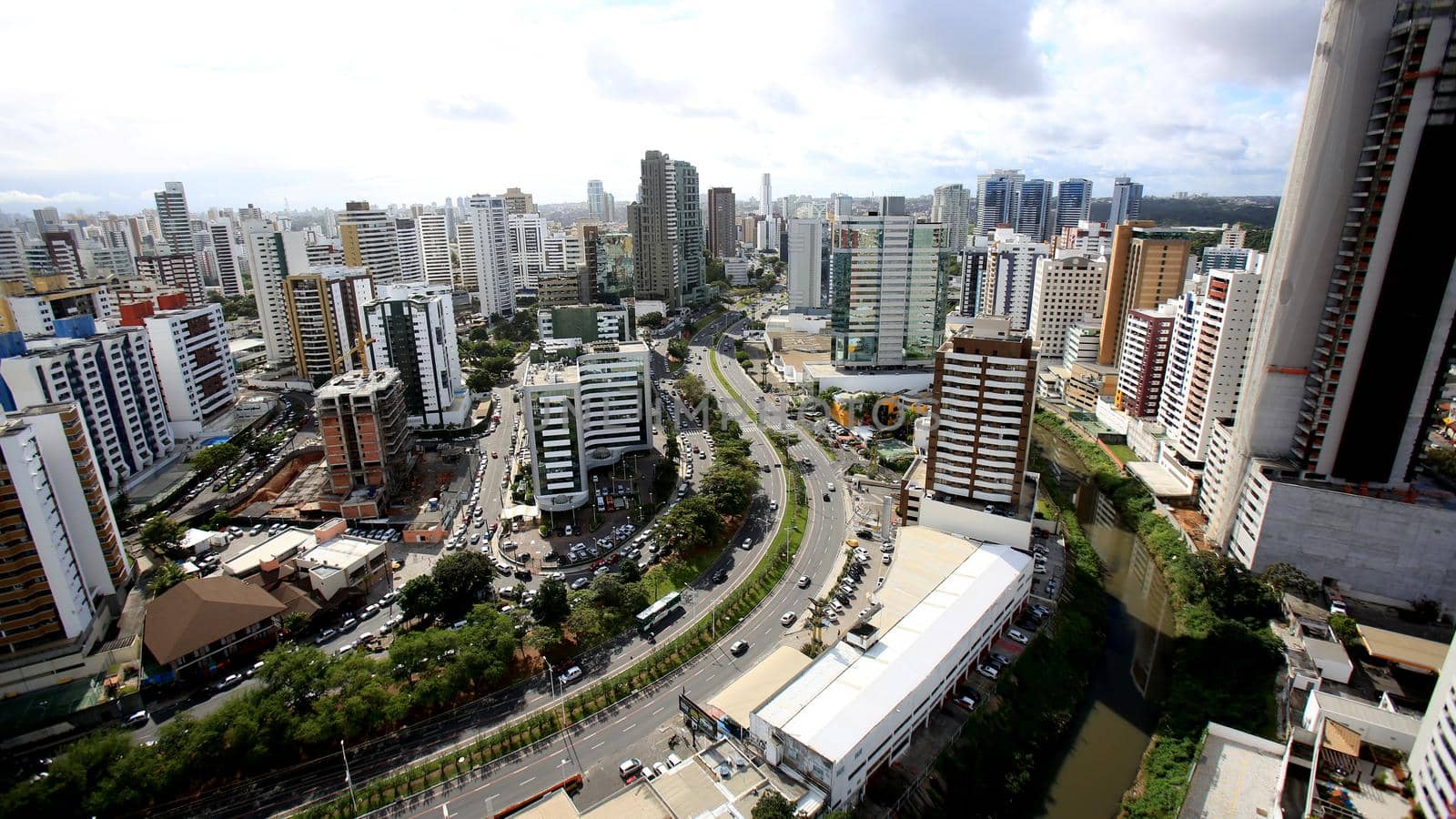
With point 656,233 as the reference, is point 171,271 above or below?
below

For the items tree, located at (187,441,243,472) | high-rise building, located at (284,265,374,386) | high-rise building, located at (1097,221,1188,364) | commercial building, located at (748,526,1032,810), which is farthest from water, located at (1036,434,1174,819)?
high-rise building, located at (284,265,374,386)

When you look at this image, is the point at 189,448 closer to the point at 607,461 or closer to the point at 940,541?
the point at 607,461

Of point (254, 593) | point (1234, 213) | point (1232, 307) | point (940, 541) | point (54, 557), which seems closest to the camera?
point (54, 557)

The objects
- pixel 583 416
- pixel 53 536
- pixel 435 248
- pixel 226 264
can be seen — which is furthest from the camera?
pixel 435 248

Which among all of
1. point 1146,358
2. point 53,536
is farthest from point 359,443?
point 1146,358

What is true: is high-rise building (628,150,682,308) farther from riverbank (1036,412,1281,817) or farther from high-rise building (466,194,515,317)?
riverbank (1036,412,1281,817)

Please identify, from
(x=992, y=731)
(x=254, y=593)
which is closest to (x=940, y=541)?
(x=992, y=731)

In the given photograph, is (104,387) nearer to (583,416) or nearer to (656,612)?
(583,416)
